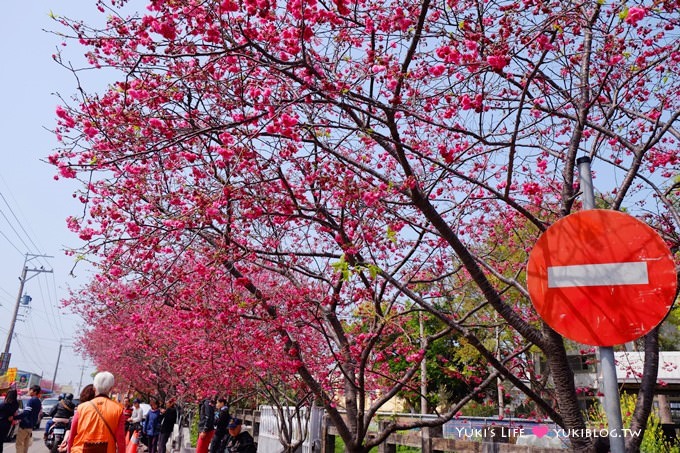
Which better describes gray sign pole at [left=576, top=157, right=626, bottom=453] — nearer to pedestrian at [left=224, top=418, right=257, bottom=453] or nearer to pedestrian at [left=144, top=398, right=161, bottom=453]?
pedestrian at [left=224, top=418, right=257, bottom=453]

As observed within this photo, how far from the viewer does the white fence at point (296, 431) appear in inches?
325

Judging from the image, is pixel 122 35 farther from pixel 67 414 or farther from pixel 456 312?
pixel 67 414

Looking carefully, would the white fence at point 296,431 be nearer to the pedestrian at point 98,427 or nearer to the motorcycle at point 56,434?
the motorcycle at point 56,434

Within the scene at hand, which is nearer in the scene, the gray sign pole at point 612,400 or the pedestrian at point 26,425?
the gray sign pole at point 612,400

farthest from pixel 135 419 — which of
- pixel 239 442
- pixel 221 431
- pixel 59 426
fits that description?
pixel 239 442

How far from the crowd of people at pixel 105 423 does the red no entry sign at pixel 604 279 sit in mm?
3972

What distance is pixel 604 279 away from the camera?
77.4 inches

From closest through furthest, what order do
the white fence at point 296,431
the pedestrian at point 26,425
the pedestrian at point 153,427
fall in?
1. the white fence at point 296,431
2. the pedestrian at point 26,425
3. the pedestrian at point 153,427

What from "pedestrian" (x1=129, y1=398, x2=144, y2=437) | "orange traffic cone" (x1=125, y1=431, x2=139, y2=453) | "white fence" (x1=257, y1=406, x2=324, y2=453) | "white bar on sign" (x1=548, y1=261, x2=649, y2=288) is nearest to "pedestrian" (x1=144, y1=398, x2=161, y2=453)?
"pedestrian" (x1=129, y1=398, x2=144, y2=437)

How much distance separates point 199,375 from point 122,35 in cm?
854

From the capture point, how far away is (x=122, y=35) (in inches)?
150

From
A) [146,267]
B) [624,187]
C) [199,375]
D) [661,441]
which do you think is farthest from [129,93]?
[661,441]

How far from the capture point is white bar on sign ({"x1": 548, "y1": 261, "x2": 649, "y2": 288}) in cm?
193

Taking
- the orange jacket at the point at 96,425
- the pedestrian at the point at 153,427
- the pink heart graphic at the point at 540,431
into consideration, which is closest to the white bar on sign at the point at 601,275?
the orange jacket at the point at 96,425
